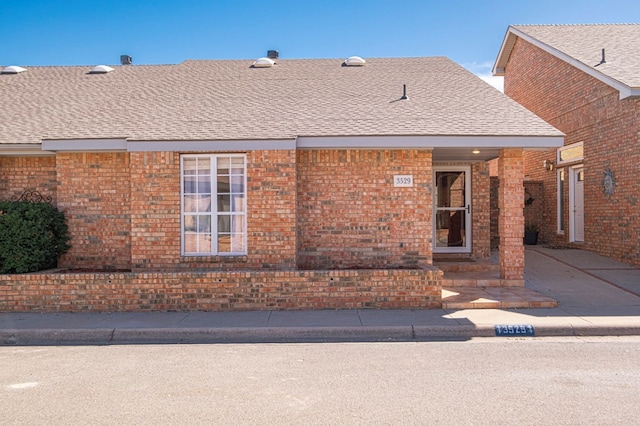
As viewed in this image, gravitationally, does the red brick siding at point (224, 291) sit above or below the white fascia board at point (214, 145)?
below

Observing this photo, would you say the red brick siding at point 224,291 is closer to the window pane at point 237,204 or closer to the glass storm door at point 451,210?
the window pane at point 237,204

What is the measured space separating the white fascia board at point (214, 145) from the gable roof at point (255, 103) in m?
0.08

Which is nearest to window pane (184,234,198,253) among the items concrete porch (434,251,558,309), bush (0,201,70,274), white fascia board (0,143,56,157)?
bush (0,201,70,274)

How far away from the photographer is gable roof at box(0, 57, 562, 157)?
9.64m

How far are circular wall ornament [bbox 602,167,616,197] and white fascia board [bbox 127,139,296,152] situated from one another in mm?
9214

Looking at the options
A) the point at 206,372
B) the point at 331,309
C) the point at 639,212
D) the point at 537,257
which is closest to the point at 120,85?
the point at 331,309

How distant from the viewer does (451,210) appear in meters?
13.0

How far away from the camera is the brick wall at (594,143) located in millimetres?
12398

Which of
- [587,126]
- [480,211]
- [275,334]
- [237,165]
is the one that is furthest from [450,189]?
[275,334]

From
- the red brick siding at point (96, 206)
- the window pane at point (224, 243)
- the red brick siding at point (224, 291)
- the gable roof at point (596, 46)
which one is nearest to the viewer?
the red brick siding at point (224, 291)

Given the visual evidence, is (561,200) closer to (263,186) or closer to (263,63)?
(263,63)

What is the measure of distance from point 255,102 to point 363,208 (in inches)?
147

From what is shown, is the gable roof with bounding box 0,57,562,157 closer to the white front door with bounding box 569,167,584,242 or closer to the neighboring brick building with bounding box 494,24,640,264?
the neighboring brick building with bounding box 494,24,640,264

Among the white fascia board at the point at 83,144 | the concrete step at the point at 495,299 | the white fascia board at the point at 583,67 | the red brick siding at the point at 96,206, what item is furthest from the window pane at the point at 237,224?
the white fascia board at the point at 583,67
